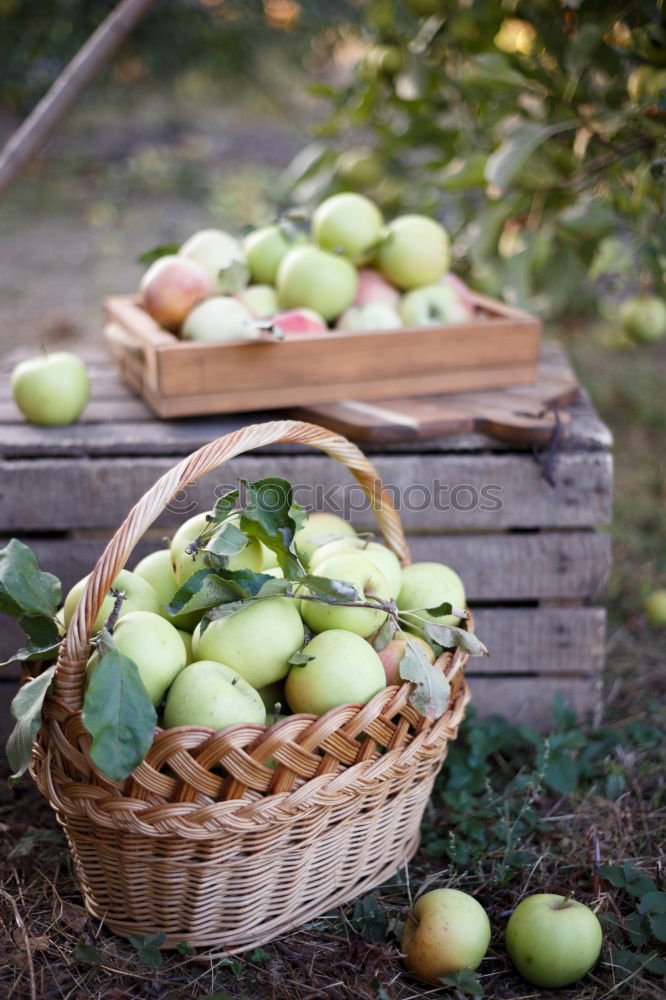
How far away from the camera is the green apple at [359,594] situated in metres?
1.34

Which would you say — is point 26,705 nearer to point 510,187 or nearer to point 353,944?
point 353,944

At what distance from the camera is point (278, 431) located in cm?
129

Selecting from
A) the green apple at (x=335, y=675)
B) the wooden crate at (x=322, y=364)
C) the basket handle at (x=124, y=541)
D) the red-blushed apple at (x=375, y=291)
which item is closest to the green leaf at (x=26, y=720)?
the basket handle at (x=124, y=541)

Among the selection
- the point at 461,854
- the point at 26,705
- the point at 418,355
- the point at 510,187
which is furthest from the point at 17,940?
the point at 510,187

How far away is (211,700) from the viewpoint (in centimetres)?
120

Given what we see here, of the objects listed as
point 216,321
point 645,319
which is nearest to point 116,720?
point 216,321

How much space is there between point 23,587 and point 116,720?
30cm

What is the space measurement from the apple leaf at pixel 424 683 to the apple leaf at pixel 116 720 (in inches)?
14.0

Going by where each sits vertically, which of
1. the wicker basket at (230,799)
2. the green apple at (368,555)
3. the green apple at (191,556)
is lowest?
the wicker basket at (230,799)

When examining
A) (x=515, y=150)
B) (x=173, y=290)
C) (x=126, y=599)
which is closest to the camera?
(x=126, y=599)

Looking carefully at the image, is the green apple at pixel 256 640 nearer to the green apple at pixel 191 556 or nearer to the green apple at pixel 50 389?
the green apple at pixel 191 556

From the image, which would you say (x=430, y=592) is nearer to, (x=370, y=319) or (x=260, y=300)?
(x=370, y=319)

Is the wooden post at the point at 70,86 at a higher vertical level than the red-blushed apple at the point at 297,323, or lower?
higher

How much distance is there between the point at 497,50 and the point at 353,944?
82.5 inches
